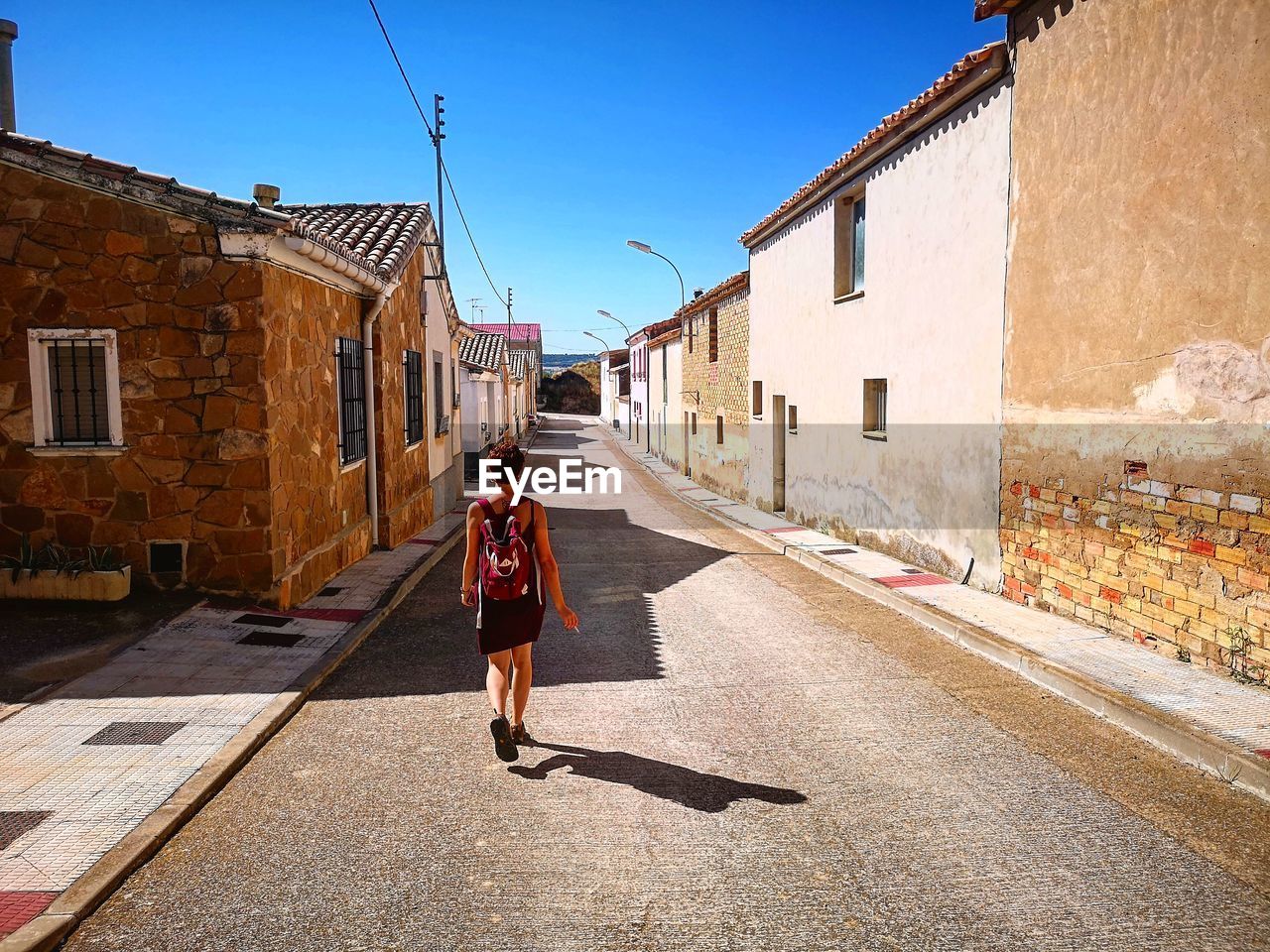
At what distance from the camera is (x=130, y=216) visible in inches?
292

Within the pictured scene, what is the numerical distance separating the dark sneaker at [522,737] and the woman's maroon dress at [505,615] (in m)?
0.52

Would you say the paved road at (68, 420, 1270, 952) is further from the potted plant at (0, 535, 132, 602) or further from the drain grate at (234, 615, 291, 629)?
the potted plant at (0, 535, 132, 602)

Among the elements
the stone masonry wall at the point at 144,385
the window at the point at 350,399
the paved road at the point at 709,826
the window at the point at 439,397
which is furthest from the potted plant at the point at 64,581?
the window at the point at 439,397

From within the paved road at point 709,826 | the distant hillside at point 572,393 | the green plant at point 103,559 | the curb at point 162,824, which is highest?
the distant hillside at point 572,393

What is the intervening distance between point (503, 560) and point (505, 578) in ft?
0.32

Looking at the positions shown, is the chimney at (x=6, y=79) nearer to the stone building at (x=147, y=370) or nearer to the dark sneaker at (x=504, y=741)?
the stone building at (x=147, y=370)

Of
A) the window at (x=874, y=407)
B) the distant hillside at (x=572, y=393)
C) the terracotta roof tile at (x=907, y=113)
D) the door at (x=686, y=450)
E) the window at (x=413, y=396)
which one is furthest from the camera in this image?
the distant hillside at (x=572, y=393)

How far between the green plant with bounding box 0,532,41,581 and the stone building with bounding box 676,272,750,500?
562 inches

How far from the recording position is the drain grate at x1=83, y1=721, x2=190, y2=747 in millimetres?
4953

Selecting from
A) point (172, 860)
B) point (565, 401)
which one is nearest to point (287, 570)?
point (172, 860)

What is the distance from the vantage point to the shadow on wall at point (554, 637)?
6.41 m

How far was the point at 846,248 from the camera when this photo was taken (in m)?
13.8

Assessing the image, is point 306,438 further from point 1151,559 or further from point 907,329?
point 1151,559

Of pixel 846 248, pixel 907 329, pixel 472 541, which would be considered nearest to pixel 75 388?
pixel 472 541
